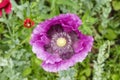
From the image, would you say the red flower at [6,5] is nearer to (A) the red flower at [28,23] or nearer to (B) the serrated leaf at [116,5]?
(A) the red flower at [28,23]

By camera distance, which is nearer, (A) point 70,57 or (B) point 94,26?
(A) point 70,57

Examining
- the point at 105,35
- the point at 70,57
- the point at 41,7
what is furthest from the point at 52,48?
the point at 105,35

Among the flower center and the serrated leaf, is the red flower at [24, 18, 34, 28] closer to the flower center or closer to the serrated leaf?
the flower center

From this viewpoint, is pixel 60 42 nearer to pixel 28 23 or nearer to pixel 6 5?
pixel 28 23

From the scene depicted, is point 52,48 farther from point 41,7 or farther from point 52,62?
point 41,7

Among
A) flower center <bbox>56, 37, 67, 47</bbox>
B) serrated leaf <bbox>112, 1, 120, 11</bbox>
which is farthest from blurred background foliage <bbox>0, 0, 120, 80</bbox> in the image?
flower center <bbox>56, 37, 67, 47</bbox>
